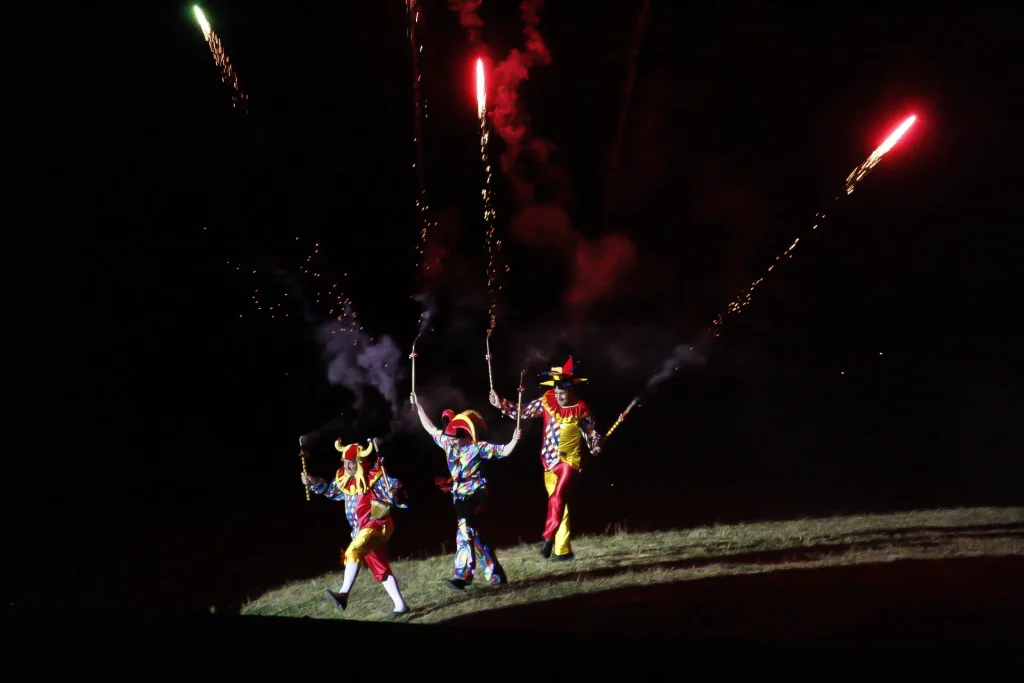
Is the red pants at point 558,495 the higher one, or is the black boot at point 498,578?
the red pants at point 558,495

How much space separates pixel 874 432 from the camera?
7.99 m

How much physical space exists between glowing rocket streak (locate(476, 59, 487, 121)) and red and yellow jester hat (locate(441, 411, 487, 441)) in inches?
99.0

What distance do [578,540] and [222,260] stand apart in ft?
13.4

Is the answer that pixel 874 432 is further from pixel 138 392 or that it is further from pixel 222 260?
pixel 138 392

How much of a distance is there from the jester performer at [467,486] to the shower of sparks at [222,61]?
3257 millimetres

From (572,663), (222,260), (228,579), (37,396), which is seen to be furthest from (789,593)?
(37,396)

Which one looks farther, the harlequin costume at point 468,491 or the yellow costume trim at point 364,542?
the harlequin costume at point 468,491

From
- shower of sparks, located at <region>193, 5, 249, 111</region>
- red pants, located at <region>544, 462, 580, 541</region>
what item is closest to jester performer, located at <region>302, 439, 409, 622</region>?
red pants, located at <region>544, 462, 580, 541</region>

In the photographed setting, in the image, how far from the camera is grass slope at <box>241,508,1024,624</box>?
6215mm

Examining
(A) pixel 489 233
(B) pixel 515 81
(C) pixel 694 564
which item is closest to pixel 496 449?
(C) pixel 694 564

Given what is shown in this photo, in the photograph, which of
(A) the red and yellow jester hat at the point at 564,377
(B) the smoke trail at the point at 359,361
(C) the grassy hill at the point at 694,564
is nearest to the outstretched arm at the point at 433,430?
(B) the smoke trail at the point at 359,361

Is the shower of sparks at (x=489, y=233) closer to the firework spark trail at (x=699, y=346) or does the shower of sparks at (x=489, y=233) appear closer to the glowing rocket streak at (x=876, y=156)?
the firework spark trail at (x=699, y=346)

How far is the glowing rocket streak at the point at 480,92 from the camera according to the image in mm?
6918

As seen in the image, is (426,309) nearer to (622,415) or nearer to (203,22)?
(622,415)
